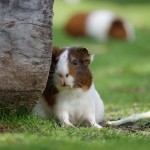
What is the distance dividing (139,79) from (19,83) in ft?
24.0

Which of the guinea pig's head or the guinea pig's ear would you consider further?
the guinea pig's ear

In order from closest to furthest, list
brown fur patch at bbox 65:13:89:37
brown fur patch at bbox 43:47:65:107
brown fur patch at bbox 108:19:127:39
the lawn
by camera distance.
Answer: the lawn → brown fur patch at bbox 43:47:65:107 → brown fur patch at bbox 108:19:127:39 → brown fur patch at bbox 65:13:89:37

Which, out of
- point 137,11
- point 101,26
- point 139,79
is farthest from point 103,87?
point 137,11

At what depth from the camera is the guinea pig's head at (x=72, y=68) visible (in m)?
7.43

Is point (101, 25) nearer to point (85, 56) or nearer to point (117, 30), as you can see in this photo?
point (117, 30)

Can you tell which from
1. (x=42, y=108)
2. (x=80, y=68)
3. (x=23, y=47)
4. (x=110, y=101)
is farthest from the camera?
(x=110, y=101)

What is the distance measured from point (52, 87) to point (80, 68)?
0.39 m

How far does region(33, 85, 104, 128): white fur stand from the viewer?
764 centimetres

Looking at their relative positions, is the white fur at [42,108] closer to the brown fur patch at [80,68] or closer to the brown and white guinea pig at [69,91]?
the brown and white guinea pig at [69,91]

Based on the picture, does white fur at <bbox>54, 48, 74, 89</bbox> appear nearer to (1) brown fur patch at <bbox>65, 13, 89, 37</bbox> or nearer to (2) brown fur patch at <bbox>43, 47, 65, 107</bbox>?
(2) brown fur patch at <bbox>43, 47, 65, 107</bbox>

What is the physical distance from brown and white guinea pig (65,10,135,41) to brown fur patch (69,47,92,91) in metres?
13.1

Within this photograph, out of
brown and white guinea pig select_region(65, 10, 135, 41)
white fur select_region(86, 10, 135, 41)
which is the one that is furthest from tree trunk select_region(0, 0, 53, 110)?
white fur select_region(86, 10, 135, 41)

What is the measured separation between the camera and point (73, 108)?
772 centimetres

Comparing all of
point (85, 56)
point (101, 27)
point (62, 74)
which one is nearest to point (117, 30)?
point (101, 27)
